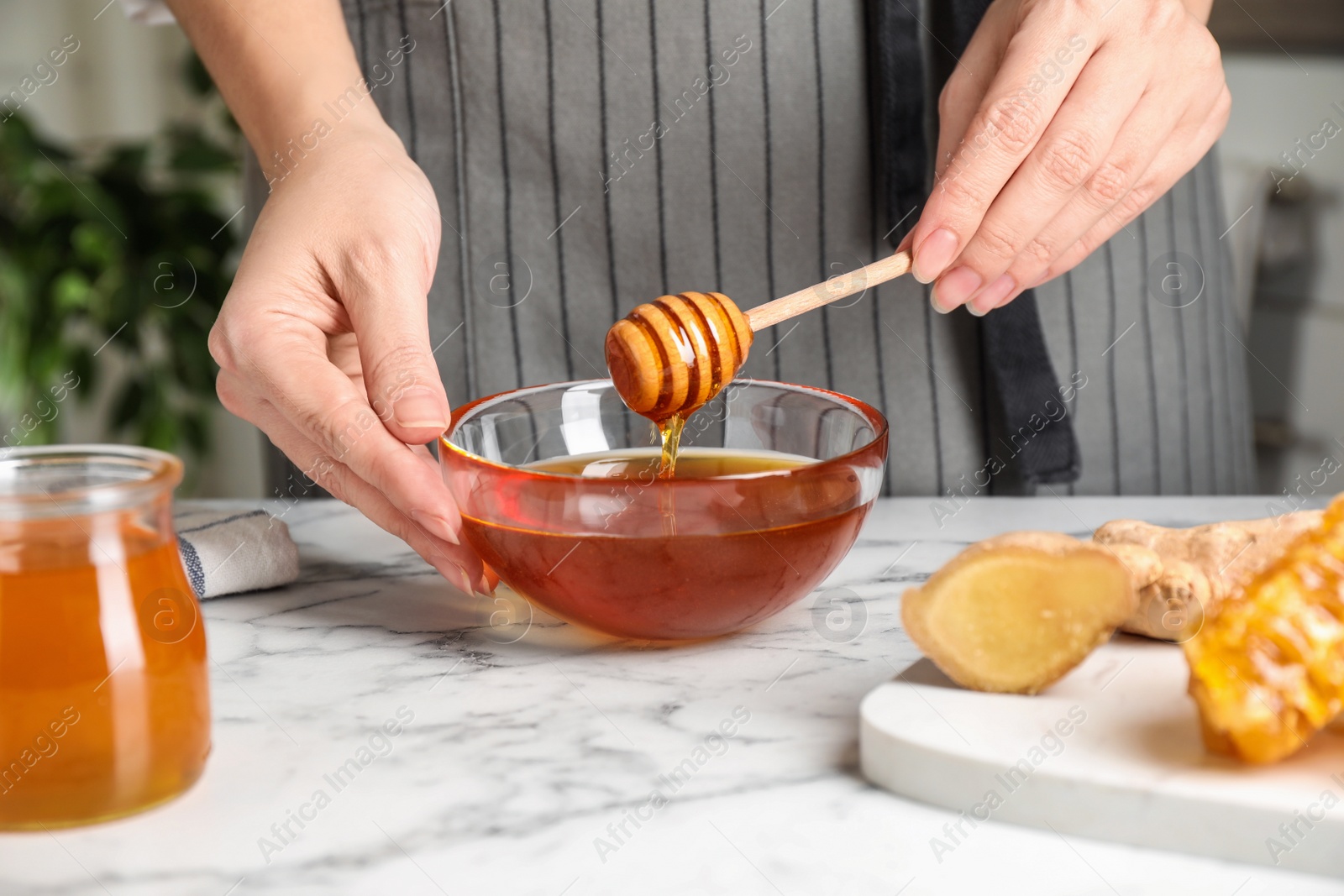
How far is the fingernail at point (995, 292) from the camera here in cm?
103

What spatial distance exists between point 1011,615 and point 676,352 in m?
0.29

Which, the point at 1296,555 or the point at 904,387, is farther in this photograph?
the point at 904,387

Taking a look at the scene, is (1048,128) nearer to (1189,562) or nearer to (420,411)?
(1189,562)

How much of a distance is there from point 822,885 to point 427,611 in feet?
1.49

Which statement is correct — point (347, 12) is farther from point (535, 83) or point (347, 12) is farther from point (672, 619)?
point (672, 619)

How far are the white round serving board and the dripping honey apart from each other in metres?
0.37

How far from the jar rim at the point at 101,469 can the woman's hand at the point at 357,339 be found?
8.1 inches

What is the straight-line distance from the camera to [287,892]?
528mm

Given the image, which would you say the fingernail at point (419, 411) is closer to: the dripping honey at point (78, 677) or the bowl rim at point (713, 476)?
the bowl rim at point (713, 476)

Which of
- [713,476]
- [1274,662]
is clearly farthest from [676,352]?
[1274,662]

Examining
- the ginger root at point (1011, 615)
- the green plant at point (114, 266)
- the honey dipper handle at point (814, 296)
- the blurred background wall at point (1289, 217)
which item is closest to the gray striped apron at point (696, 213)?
the honey dipper handle at point (814, 296)

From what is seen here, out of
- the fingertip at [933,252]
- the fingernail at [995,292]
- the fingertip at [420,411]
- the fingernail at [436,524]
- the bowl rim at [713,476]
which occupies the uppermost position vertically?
the fingertip at [933,252]

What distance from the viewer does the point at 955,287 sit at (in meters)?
0.99

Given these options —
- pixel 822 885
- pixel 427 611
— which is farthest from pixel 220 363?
pixel 822 885
